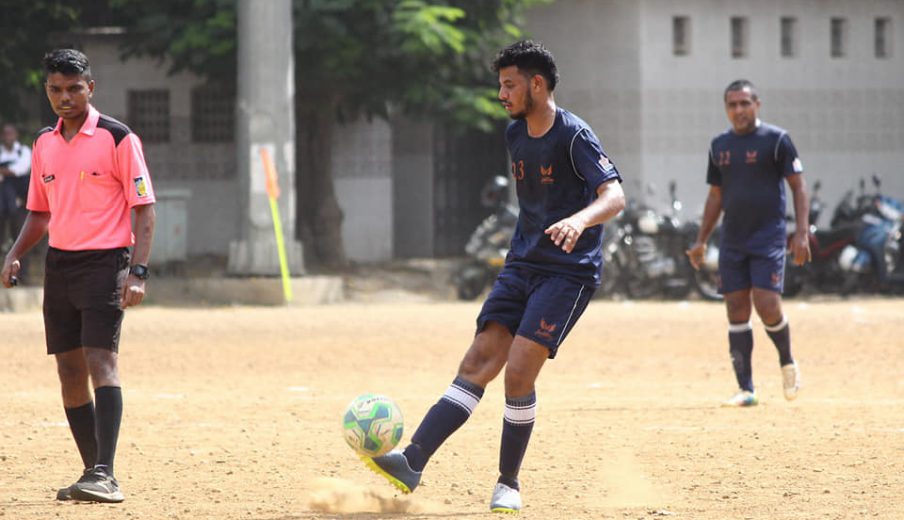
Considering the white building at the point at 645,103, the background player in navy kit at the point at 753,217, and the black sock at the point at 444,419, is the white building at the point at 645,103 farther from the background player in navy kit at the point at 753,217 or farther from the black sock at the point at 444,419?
the black sock at the point at 444,419

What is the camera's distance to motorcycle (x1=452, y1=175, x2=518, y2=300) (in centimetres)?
2275

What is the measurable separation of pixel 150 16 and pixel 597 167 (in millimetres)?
17765

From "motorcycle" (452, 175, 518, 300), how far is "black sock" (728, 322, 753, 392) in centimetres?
1118

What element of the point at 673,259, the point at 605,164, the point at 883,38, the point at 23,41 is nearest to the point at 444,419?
the point at 605,164

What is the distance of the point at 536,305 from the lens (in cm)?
718

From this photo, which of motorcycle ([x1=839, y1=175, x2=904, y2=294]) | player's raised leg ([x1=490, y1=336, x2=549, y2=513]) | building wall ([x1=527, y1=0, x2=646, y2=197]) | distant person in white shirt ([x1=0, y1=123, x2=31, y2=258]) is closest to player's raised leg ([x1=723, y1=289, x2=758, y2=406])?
player's raised leg ([x1=490, y1=336, x2=549, y2=513])

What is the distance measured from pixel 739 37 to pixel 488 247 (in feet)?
26.9

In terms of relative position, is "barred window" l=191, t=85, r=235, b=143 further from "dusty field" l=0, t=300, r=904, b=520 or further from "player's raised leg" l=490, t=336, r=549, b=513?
"player's raised leg" l=490, t=336, r=549, b=513

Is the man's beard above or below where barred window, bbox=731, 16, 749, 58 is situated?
below

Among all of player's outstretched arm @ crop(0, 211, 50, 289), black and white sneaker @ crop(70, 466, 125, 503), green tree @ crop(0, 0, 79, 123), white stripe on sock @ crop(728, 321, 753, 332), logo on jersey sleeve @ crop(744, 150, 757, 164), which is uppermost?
green tree @ crop(0, 0, 79, 123)

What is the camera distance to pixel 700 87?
93.3 ft

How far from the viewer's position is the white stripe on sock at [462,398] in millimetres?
7188

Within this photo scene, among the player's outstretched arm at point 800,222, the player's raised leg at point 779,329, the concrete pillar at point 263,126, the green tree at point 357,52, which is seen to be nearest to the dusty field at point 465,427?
the player's raised leg at point 779,329

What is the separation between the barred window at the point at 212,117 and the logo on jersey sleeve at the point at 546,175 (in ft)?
69.2
